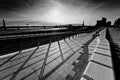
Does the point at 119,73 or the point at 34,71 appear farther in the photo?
the point at 34,71

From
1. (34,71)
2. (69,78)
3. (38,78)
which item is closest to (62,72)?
(69,78)

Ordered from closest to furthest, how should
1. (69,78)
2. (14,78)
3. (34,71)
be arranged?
1. (14,78)
2. (69,78)
3. (34,71)

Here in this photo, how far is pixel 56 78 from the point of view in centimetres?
218

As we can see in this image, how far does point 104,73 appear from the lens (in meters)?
2.14

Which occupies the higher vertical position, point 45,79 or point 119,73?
Answer: point 119,73

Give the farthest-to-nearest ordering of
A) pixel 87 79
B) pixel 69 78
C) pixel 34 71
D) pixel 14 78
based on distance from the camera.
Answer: pixel 34 71
pixel 69 78
pixel 14 78
pixel 87 79

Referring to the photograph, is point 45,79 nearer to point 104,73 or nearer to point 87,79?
point 87,79

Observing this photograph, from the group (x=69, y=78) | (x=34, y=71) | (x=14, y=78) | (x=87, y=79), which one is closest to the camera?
(x=87, y=79)

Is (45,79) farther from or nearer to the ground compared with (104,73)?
nearer to the ground

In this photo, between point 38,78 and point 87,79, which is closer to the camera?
point 87,79

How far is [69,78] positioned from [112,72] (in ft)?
4.98

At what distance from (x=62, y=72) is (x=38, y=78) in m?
0.91

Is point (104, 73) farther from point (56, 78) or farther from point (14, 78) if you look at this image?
point (14, 78)

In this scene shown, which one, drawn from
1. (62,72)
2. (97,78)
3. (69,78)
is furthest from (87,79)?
(62,72)
